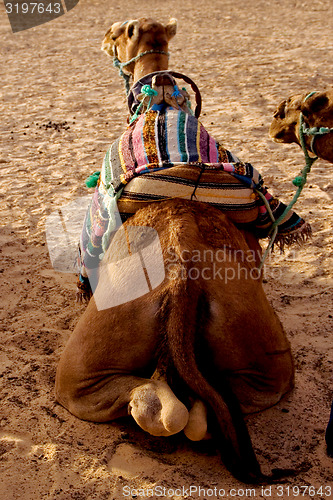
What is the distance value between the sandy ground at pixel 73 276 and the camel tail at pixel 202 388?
0.11m

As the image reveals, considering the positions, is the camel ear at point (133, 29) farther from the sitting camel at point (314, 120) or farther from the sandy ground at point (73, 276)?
the sandy ground at point (73, 276)

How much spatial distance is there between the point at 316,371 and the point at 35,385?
1.76 m

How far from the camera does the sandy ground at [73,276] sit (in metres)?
2.94

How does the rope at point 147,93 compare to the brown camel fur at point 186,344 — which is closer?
the brown camel fur at point 186,344

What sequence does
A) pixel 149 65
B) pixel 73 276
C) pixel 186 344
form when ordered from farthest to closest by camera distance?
1. pixel 73 276
2. pixel 149 65
3. pixel 186 344

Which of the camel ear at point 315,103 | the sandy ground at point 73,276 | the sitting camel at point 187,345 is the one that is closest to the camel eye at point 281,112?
the camel ear at point 315,103

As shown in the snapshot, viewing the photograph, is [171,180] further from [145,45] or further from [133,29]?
[133,29]

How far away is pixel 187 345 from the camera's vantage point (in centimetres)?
284

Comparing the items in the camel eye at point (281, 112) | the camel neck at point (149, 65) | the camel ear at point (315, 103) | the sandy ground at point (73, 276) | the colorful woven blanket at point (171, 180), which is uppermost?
the camel ear at point (315, 103)

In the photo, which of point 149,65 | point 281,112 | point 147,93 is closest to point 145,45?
point 149,65

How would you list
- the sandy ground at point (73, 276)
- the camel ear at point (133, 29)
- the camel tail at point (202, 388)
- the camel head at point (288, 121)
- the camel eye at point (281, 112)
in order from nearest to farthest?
the camel tail at point (202, 388)
the sandy ground at point (73, 276)
the camel head at point (288, 121)
the camel eye at point (281, 112)
the camel ear at point (133, 29)

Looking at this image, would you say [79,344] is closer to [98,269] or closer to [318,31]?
[98,269]

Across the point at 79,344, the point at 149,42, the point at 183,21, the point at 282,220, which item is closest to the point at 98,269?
the point at 79,344

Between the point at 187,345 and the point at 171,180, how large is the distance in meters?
0.91
